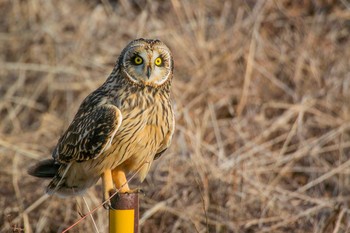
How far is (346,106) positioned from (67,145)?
2825mm

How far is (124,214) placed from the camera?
3.32 m

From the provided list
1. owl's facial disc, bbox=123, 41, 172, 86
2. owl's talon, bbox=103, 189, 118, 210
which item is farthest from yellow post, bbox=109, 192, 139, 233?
owl's facial disc, bbox=123, 41, 172, 86

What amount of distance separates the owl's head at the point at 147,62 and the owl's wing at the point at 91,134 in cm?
19

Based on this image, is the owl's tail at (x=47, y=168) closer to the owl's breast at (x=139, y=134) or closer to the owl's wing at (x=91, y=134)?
the owl's wing at (x=91, y=134)

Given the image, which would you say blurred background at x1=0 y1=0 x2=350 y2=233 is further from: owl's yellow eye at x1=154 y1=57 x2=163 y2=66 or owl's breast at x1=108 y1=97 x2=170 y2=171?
owl's yellow eye at x1=154 y1=57 x2=163 y2=66

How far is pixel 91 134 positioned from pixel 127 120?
19 centimetres

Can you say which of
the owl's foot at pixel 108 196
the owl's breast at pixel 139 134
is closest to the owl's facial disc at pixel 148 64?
the owl's breast at pixel 139 134

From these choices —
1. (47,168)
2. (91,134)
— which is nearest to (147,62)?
(91,134)

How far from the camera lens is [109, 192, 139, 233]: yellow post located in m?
3.30

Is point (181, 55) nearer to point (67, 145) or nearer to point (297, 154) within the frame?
point (297, 154)

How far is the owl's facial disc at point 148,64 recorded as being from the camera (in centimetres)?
373

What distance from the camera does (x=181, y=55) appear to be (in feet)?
21.9

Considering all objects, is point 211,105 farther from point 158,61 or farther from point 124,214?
point 124,214

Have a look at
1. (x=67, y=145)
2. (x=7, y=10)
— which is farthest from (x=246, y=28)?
(x=67, y=145)
